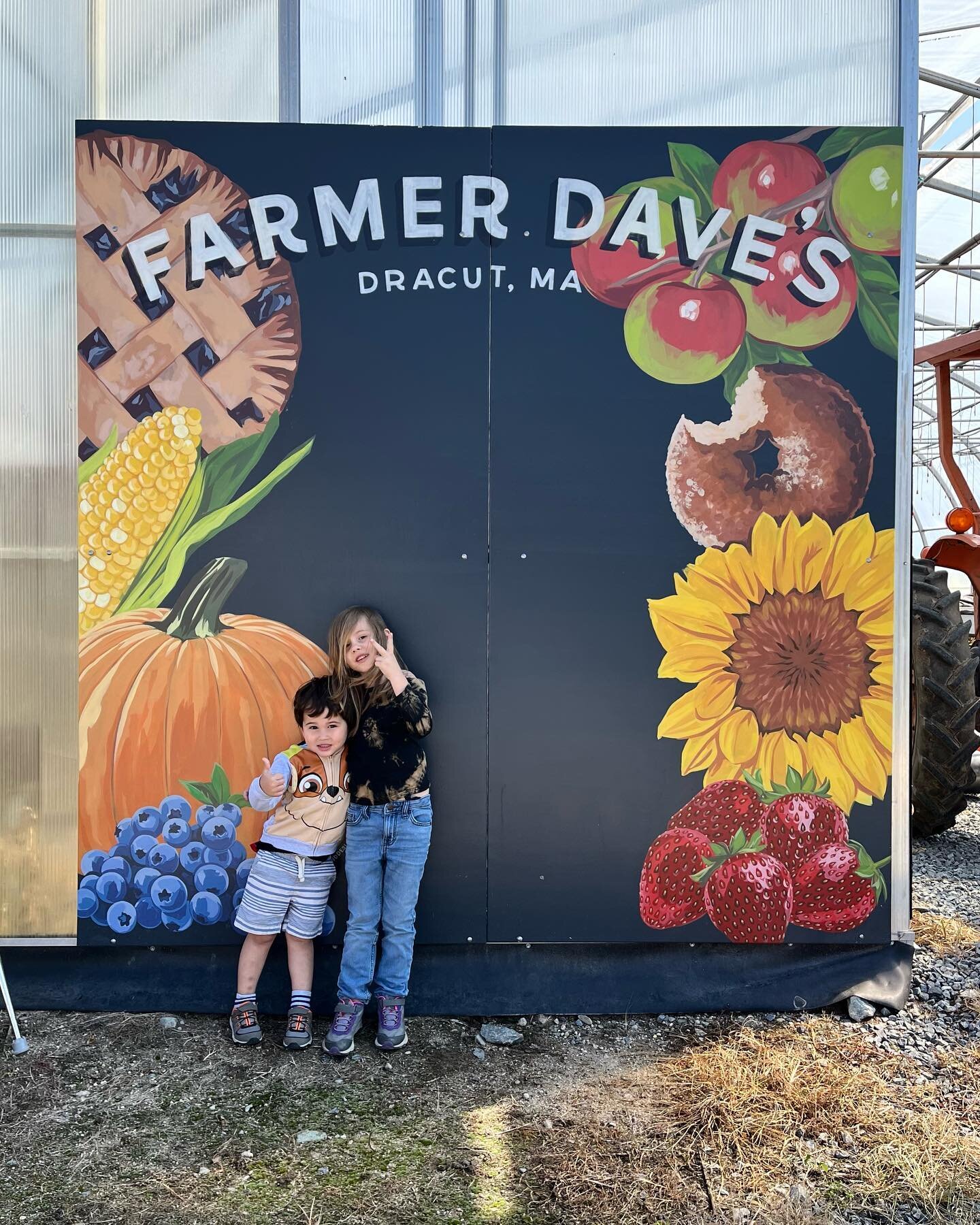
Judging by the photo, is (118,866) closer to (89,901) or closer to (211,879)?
(89,901)

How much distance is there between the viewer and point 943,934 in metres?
4.15

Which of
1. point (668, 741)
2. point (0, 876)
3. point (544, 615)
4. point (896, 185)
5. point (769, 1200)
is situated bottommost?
point (769, 1200)

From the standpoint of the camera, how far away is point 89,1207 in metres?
2.38

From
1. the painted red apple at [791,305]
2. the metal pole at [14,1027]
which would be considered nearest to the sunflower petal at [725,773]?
the painted red apple at [791,305]

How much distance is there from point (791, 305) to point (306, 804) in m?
2.40

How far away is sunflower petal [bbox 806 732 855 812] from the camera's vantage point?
344 cm

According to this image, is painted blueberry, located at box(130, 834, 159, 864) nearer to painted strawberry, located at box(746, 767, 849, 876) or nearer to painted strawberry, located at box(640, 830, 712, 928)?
painted strawberry, located at box(640, 830, 712, 928)

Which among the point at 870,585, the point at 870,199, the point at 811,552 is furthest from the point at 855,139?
the point at 870,585

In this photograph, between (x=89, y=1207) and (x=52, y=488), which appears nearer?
(x=89, y=1207)

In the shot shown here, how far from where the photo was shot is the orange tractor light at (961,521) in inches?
244

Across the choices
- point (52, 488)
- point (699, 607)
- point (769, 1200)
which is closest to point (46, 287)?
point (52, 488)

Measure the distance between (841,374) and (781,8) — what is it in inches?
51.4

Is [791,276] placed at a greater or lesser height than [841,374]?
greater

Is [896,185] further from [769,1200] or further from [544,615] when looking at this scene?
[769,1200]
